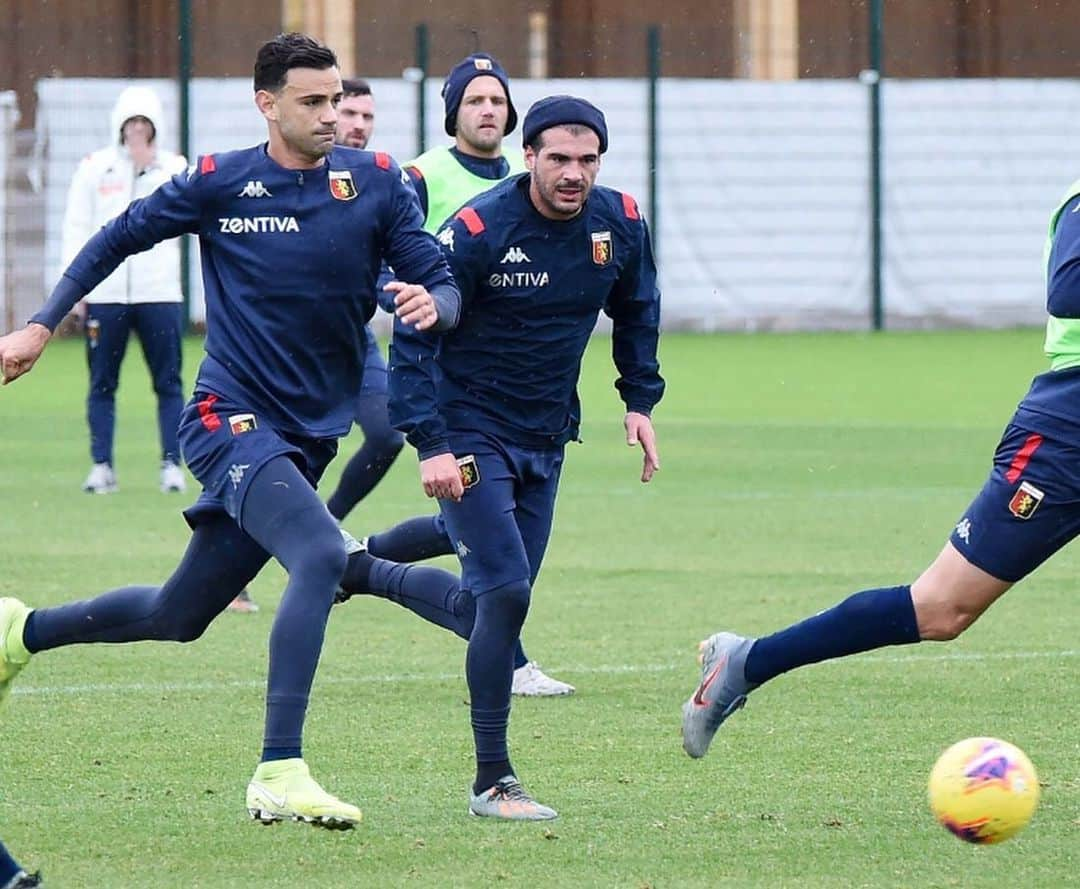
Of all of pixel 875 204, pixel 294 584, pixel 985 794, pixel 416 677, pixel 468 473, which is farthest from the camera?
pixel 875 204

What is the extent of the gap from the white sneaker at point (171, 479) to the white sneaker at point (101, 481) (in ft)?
1.06

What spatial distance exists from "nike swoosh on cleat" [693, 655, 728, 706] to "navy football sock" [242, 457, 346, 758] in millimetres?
1171

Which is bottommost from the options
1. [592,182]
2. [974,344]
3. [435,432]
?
[974,344]

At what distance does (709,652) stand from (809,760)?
0.59 m

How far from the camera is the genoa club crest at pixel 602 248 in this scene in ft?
23.0

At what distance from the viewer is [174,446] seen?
1491cm

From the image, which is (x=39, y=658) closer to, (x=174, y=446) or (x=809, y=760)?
(x=809, y=760)

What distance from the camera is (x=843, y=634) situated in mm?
6633

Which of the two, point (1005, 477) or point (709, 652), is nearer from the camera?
point (1005, 477)

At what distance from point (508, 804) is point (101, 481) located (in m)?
8.94

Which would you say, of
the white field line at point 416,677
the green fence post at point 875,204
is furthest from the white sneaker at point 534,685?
the green fence post at point 875,204

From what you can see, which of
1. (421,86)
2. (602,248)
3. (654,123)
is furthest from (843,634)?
(654,123)

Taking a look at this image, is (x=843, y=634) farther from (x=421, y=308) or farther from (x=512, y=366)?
(x=421, y=308)

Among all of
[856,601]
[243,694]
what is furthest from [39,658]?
[856,601]
